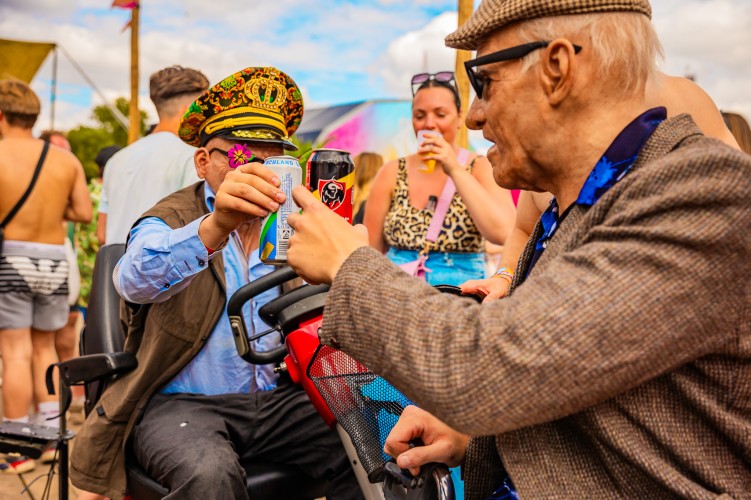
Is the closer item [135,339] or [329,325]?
[329,325]

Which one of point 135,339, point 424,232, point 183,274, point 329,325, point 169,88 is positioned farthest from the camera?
point 169,88

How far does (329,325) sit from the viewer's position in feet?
3.97

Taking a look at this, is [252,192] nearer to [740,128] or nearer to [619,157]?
[619,157]

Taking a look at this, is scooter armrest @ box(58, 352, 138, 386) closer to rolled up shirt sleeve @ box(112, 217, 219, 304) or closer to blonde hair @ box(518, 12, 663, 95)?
rolled up shirt sleeve @ box(112, 217, 219, 304)

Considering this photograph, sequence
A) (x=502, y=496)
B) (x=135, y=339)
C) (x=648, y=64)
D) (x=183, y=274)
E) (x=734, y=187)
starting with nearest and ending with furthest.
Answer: (x=734, y=187) → (x=648, y=64) → (x=502, y=496) → (x=183, y=274) → (x=135, y=339)

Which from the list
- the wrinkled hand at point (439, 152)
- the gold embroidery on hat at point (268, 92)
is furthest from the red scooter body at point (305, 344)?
the wrinkled hand at point (439, 152)

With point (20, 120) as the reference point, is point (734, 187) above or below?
below

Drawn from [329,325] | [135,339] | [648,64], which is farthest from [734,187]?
[135,339]

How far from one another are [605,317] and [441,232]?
2545 mm

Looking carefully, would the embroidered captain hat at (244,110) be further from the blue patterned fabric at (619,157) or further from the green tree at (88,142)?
the green tree at (88,142)

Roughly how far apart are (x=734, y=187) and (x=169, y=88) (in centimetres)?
373

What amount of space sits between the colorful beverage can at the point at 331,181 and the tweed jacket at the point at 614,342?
11.7 inches

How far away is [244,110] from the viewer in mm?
2471

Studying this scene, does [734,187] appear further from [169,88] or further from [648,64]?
[169,88]
